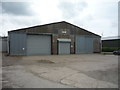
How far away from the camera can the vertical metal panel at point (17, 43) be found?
25.6 m

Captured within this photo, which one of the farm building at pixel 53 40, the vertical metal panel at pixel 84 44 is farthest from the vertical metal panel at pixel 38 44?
the vertical metal panel at pixel 84 44

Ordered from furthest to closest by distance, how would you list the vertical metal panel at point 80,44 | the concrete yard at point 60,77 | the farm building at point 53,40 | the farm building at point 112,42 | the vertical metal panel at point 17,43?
the farm building at point 112,42, the vertical metal panel at point 80,44, the farm building at point 53,40, the vertical metal panel at point 17,43, the concrete yard at point 60,77

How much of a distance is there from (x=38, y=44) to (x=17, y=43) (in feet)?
11.7

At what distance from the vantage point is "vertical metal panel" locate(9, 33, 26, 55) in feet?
84.0

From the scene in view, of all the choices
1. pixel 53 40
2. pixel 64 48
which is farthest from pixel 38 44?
pixel 64 48

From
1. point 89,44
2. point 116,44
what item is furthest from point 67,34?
point 116,44

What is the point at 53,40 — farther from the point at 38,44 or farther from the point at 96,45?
the point at 96,45

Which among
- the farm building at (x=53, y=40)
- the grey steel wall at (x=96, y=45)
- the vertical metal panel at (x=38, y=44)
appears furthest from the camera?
the grey steel wall at (x=96, y=45)

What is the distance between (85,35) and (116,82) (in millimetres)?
24722

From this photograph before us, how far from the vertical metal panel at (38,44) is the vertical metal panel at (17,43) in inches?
37.0

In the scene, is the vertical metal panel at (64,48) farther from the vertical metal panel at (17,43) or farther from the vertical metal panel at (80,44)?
the vertical metal panel at (17,43)

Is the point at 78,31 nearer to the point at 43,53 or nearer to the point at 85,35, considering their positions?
the point at 85,35

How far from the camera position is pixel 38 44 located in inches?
1092

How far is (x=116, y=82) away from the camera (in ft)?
25.3
